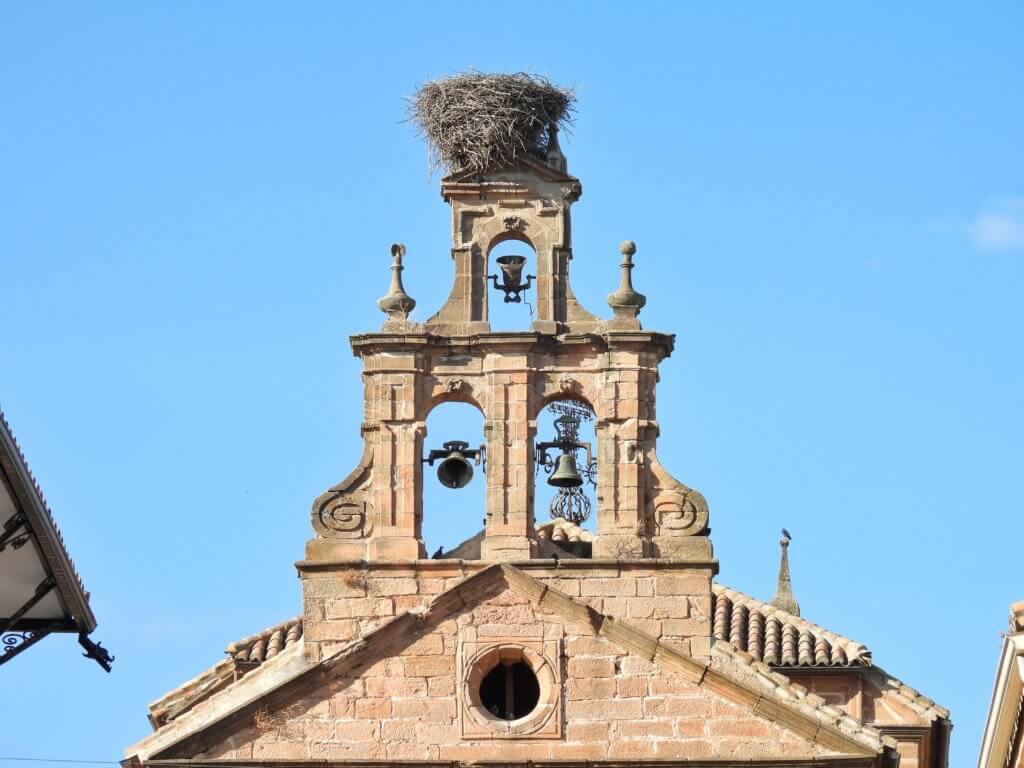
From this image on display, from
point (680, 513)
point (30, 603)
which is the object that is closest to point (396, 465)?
point (680, 513)

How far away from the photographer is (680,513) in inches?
1519

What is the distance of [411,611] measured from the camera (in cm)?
3775

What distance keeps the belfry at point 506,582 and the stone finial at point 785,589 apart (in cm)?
475

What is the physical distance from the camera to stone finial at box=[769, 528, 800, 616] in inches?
1797

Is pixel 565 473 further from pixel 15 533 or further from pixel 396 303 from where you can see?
pixel 15 533

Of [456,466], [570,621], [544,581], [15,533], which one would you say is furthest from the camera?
[456,466]

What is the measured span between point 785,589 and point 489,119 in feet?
27.6

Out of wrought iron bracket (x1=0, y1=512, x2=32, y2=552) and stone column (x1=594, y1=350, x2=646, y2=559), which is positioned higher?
stone column (x1=594, y1=350, x2=646, y2=559)

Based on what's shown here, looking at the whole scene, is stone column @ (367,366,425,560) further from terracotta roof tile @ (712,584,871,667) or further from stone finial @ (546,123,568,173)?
terracotta roof tile @ (712,584,871,667)

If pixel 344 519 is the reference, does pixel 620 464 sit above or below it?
above

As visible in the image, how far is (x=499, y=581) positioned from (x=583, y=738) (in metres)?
1.65

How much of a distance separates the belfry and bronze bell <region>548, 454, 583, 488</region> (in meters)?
0.03

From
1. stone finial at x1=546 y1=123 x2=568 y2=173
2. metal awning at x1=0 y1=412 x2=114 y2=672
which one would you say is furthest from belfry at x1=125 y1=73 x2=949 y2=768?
metal awning at x1=0 y1=412 x2=114 y2=672

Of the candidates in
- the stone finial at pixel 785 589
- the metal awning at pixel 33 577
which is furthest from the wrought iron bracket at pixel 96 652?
the stone finial at pixel 785 589
